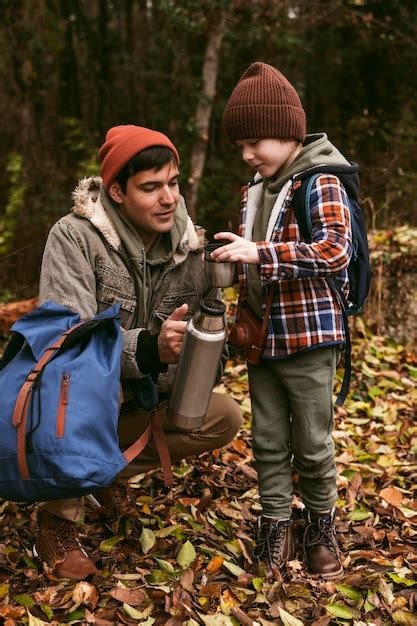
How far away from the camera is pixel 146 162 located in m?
2.88

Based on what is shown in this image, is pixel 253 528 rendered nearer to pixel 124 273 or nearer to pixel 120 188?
pixel 124 273

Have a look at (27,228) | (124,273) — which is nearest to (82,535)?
(124,273)

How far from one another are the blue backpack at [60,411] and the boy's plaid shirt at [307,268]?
0.65 m

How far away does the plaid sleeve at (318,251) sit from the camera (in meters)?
2.52

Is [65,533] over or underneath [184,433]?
underneath

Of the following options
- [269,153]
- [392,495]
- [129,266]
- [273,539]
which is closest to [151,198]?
[129,266]

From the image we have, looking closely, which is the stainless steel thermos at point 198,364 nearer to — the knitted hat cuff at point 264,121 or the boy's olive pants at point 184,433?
the boy's olive pants at point 184,433

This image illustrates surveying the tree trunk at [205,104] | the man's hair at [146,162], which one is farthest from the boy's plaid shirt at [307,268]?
the tree trunk at [205,104]

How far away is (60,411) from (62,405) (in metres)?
0.02

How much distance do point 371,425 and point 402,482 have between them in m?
0.73

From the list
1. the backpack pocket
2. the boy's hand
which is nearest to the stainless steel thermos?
the boy's hand

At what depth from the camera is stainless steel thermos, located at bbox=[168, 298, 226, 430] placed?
2.57 m

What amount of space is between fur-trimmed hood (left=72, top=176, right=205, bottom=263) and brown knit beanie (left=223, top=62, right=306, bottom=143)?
1.86ft

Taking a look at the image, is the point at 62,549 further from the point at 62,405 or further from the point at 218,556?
the point at 62,405
